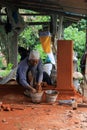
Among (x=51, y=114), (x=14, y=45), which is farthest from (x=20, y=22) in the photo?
(x=51, y=114)

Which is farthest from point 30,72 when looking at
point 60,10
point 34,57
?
point 60,10

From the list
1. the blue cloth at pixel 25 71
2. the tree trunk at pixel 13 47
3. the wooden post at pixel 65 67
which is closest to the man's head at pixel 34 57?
the blue cloth at pixel 25 71

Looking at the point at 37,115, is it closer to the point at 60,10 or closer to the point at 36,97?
the point at 36,97

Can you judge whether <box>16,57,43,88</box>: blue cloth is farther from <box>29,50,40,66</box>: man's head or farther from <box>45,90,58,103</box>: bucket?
<box>45,90,58,103</box>: bucket

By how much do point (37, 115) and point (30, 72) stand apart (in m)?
1.50

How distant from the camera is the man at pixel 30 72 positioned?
21.7ft

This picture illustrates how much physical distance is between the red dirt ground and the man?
0.35 meters

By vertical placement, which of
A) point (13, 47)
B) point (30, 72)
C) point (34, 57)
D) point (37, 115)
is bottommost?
point (37, 115)

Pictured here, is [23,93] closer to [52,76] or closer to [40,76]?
[40,76]

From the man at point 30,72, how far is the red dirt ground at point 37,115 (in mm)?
349

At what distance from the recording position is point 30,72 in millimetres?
7039

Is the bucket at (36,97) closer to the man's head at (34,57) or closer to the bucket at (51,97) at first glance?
the bucket at (51,97)

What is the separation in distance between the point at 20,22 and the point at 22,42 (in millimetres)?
6387

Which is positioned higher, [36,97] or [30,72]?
[30,72]
